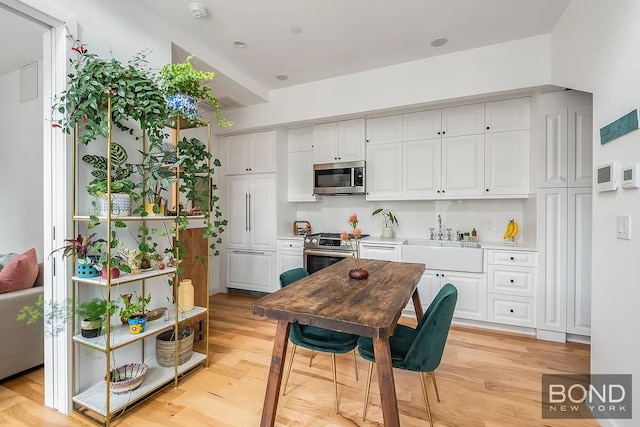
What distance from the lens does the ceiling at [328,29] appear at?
Result: 2.32 m

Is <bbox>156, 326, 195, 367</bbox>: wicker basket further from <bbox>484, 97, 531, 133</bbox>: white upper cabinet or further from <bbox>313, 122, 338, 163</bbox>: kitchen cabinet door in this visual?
<bbox>484, 97, 531, 133</bbox>: white upper cabinet

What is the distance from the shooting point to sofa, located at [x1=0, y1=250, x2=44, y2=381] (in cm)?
207

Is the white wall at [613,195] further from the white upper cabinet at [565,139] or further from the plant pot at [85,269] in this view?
the plant pot at [85,269]

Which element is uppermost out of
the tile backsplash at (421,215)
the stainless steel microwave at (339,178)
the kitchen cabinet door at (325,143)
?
the kitchen cabinet door at (325,143)

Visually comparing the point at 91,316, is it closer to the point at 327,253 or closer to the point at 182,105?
the point at 182,105

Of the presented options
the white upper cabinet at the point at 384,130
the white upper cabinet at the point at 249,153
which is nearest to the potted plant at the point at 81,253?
the white upper cabinet at the point at 249,153

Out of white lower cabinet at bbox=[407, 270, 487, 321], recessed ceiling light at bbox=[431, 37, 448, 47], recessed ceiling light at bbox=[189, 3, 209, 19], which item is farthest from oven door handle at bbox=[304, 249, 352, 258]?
recessed ceiling light at bbox=[189, 3, 209, 19]

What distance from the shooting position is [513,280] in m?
2.97

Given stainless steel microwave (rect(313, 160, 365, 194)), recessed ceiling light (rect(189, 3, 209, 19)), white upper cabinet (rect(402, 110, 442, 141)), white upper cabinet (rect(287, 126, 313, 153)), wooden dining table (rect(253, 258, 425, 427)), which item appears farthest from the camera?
white upper cabinet (rect(287, 126, 313, 153))

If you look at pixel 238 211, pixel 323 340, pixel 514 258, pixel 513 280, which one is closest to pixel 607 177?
pixel 514 258

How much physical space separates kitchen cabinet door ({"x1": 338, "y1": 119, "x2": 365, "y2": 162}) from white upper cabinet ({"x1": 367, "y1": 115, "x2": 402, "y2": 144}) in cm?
11

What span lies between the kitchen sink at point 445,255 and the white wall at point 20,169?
4.13 metres

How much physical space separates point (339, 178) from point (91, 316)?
2902 millimetres

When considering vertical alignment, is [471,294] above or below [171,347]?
above
